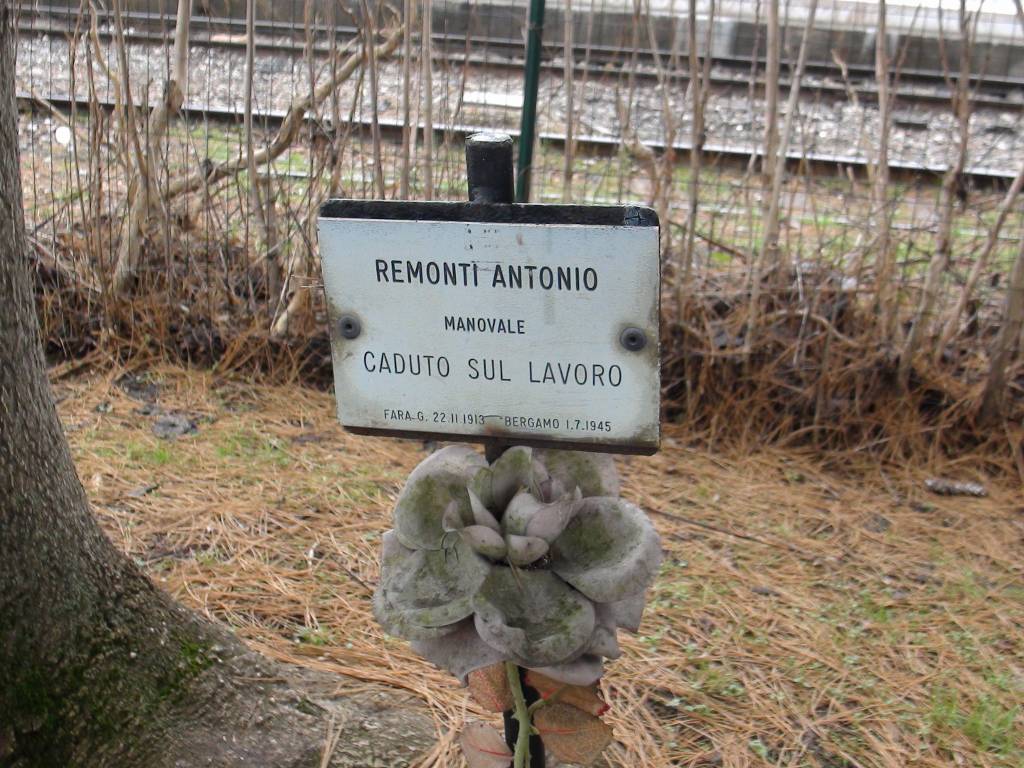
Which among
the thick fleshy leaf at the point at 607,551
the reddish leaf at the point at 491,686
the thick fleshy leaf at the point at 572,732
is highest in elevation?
the thick fleshy leaf at the point at 607,551

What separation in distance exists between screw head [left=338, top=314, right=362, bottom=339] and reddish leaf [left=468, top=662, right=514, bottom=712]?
21.7 inches

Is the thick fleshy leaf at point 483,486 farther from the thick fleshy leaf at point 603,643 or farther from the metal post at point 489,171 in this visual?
the metal post at point 489,171

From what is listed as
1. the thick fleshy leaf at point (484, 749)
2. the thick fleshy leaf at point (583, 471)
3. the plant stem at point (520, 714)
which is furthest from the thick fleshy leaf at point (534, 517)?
the thick fleshy leaf at point (484, 749)

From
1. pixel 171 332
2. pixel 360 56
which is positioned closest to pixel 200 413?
pixel 171 332

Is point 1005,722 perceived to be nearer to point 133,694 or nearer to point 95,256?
point 133,694

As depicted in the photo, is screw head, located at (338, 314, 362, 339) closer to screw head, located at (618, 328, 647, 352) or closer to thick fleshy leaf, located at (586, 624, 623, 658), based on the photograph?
screw head, located at (618, 328, 647, 352)

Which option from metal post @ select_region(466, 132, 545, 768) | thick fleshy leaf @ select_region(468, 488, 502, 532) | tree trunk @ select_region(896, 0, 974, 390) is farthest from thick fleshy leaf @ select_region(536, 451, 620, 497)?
tree trunk @ select_region(896, 0, 974, 390)

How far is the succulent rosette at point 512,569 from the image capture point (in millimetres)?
1485

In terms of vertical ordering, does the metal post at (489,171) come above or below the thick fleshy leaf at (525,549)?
above

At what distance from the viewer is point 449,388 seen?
1.54 m

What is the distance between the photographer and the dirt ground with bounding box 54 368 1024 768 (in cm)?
226

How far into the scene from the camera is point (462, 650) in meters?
1.53

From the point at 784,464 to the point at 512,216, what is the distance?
245 cm

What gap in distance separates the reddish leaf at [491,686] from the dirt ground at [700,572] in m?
0.43
